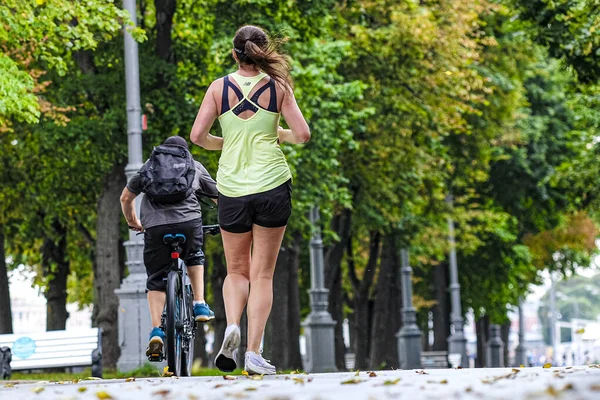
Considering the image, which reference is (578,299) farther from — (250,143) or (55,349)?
(250,143)

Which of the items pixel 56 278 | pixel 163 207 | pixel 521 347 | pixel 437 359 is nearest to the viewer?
pixel 163 207

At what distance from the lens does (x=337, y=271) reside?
32625 mm

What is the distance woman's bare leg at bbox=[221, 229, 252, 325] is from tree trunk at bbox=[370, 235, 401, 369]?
2444 centimetres

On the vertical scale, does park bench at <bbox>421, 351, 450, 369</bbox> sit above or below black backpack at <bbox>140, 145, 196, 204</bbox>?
below

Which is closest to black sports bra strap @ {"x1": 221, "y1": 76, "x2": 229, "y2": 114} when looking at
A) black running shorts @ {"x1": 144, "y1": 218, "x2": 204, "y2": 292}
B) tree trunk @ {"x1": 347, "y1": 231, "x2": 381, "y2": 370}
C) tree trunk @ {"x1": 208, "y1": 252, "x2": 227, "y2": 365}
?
black running shorts @ {"x1": 144, "y1": 218, "x2": 204, "y2": 292}

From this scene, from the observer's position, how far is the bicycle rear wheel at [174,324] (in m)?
9.65

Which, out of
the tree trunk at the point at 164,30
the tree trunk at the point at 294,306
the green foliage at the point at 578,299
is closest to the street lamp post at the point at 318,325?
the tree trunk at the point at 294,306

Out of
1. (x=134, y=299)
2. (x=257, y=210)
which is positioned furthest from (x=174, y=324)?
(x=134, y=299)

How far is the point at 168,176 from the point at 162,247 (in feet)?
1.78

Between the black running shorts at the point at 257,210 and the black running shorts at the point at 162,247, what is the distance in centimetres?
166

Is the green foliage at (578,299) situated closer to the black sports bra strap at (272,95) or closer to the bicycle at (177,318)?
the bicycle at (177,318)

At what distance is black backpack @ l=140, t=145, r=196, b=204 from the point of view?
9.81 meters

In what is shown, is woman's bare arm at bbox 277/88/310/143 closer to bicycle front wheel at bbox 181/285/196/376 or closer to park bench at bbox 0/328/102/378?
bicycle front wheel at bbox 181/285/196/376

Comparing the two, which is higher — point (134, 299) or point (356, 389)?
point (134, 299)
